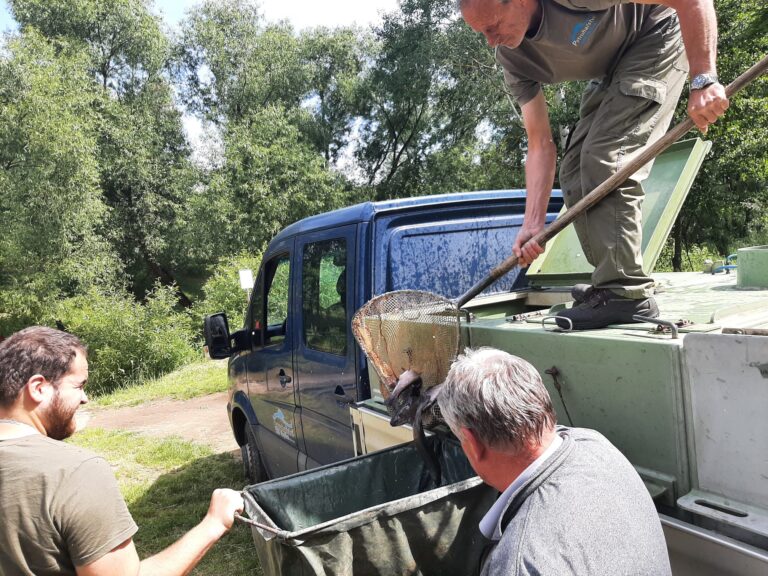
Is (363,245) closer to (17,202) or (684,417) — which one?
(684,417)

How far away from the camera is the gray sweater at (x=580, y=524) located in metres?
1.21

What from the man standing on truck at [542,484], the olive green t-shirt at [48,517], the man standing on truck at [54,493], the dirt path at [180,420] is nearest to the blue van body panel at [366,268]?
the man standing on truck at [54,493]

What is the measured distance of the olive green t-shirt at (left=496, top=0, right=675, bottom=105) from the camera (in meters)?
2.21

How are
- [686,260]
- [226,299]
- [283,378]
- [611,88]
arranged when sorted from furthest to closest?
[226,299]
[686,260]
[283,378]
[611,88]

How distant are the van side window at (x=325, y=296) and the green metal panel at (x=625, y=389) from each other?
5.02 feet

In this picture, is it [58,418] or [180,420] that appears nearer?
[58,418]

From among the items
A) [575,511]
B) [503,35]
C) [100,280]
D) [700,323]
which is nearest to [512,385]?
[575,511]

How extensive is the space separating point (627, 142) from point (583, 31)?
17.6 inches

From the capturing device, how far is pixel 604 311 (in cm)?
214

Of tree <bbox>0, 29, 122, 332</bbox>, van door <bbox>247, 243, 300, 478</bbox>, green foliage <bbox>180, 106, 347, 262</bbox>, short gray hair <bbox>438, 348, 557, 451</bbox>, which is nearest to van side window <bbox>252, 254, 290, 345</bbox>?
van door <bbox>247, 243, 300, 478</bbox>

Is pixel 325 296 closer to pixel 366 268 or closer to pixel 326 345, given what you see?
pixel 326 345

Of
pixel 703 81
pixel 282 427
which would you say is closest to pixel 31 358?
pixel 703 81

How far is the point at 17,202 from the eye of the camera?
19.5m

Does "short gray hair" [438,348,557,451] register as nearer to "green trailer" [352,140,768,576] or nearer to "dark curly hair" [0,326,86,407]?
"green trailer" [352,140,768,576]
